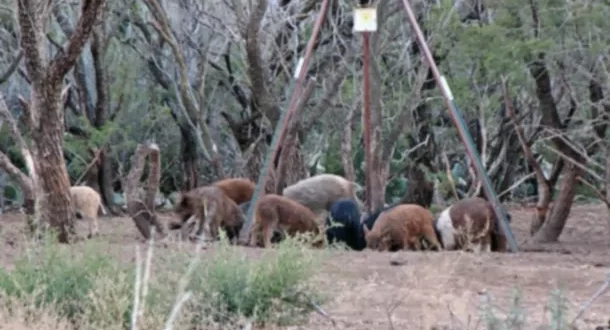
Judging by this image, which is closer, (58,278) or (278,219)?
(58,278)

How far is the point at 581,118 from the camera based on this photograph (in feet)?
42.6

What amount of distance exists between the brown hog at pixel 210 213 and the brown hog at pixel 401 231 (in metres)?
1.30

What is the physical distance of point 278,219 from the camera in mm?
11727

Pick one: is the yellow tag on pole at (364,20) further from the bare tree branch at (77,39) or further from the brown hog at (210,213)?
the bare tree branch at (77,39)

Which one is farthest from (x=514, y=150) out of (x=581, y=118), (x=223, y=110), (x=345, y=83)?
(x=581, y=118)

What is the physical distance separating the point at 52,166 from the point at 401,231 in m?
3.29

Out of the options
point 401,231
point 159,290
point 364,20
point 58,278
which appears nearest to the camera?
point 159,290

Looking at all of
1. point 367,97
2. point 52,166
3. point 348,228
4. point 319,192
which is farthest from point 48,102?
point 319,192

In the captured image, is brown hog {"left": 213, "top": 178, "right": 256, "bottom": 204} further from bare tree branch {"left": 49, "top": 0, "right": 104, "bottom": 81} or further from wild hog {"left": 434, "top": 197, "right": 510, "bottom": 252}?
bare tree branch {"left": 49, "top": 0, "right": 104, "bottom": 81}

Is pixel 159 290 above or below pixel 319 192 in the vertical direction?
above

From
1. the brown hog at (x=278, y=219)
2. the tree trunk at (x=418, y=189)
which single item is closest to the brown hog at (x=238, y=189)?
the brown hog at (x=278, y=219)

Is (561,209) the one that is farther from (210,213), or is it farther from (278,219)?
(210,213)

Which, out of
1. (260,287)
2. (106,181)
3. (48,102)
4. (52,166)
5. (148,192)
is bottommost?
(106,181)

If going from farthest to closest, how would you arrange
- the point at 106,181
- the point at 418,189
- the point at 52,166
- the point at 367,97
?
the point at 106,181 → the point at 418,189 → the point at 367,97 → the point at 52,166
